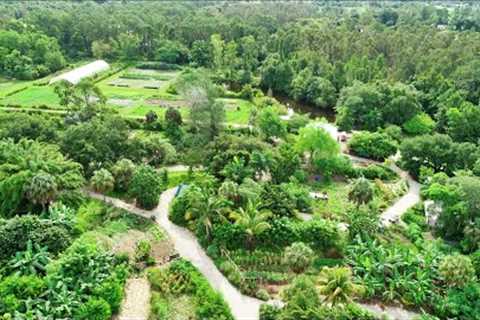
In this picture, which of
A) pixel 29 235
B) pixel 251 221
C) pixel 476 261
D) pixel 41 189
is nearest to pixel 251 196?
pixel 251 221

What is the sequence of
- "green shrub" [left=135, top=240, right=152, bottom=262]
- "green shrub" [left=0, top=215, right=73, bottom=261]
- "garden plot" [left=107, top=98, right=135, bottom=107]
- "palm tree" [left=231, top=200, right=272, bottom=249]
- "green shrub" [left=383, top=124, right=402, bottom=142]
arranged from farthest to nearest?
"garden plot" [left=107, top=98, right=135, bottom=107] → "green shrub" [left=383, top=124, right=402, bottom=142] → "palm tree" [left=231, top=200, right=272, bottom=249] → "green shrub" [left=135, top=240, right=152, bottom=262] → "green shrub" [left=0, top=215, right=73, bottom=261]

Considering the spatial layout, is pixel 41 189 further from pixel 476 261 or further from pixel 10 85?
pixel 10 85

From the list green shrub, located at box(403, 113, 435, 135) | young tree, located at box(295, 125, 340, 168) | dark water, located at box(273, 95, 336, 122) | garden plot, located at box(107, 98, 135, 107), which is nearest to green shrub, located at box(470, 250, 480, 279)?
young tree, located at box(295, 125, 340, 168)

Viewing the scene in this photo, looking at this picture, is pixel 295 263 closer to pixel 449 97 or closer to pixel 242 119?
pixel 242 119

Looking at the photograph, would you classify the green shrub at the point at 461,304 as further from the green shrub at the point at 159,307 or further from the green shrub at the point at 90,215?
the green shrub at the point at 90,215

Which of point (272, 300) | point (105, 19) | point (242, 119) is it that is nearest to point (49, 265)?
point (272, 300)

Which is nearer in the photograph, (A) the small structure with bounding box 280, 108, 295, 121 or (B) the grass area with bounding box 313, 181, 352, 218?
(B) the grass area with bounding box 313, 181, 352, 218

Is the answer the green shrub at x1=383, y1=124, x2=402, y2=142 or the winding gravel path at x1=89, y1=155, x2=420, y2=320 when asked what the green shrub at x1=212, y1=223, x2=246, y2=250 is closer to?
the winding gravel path at x1=89, y1=155, x2=420, y2=320
